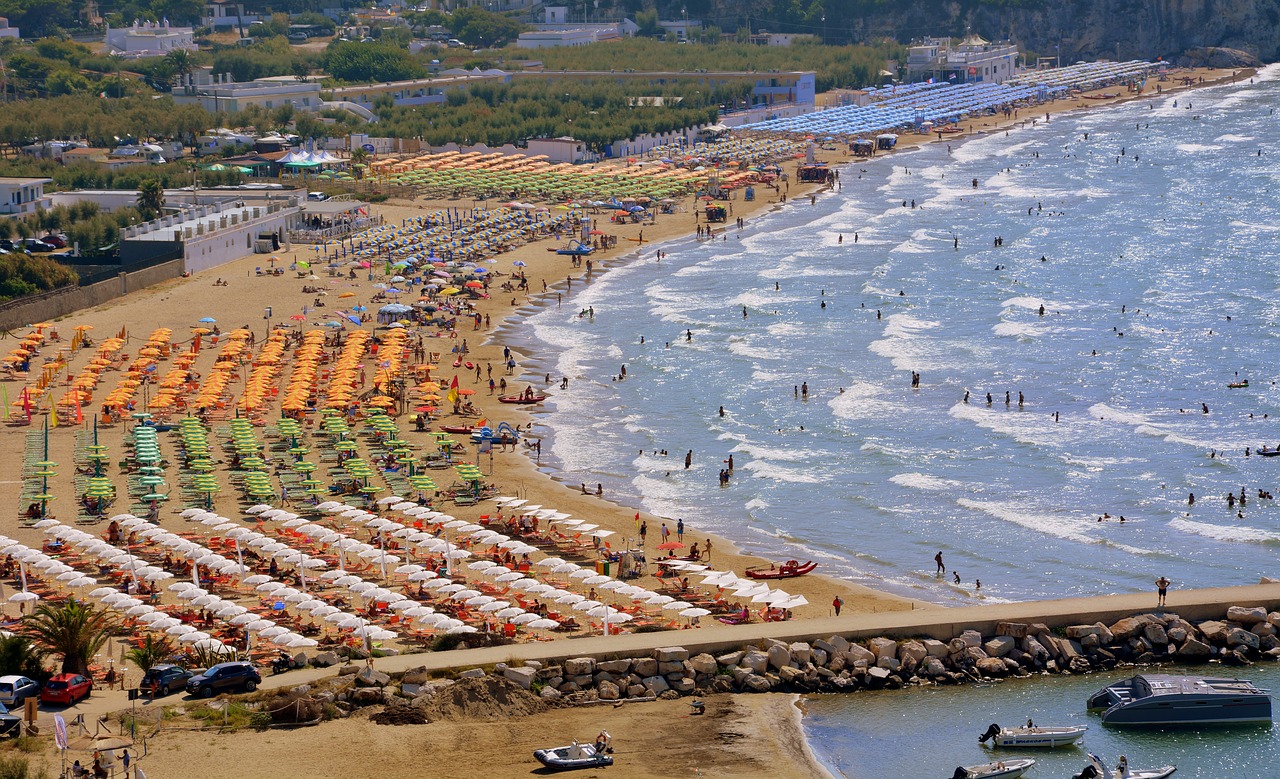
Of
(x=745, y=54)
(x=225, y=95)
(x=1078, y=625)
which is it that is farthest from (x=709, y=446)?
(x=745, y=54)

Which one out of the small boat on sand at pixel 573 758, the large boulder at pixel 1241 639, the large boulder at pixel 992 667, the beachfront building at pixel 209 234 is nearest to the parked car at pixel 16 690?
the small boat on sand at pixel 573 758

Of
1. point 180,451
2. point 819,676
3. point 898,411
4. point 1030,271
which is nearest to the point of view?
point 819,676

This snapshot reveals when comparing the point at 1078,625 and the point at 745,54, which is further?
the point at 745,54

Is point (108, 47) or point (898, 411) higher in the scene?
point (108, 47)

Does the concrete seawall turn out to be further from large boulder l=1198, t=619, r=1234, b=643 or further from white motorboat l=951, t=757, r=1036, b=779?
white motorboat l=951, t=757, r=1036, b=779

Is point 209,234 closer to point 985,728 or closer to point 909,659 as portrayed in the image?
point 909,659

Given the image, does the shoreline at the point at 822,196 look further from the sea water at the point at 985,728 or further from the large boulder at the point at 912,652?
the sea water at the point at 985,728

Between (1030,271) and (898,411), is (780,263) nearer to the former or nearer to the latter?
(1030,271)
